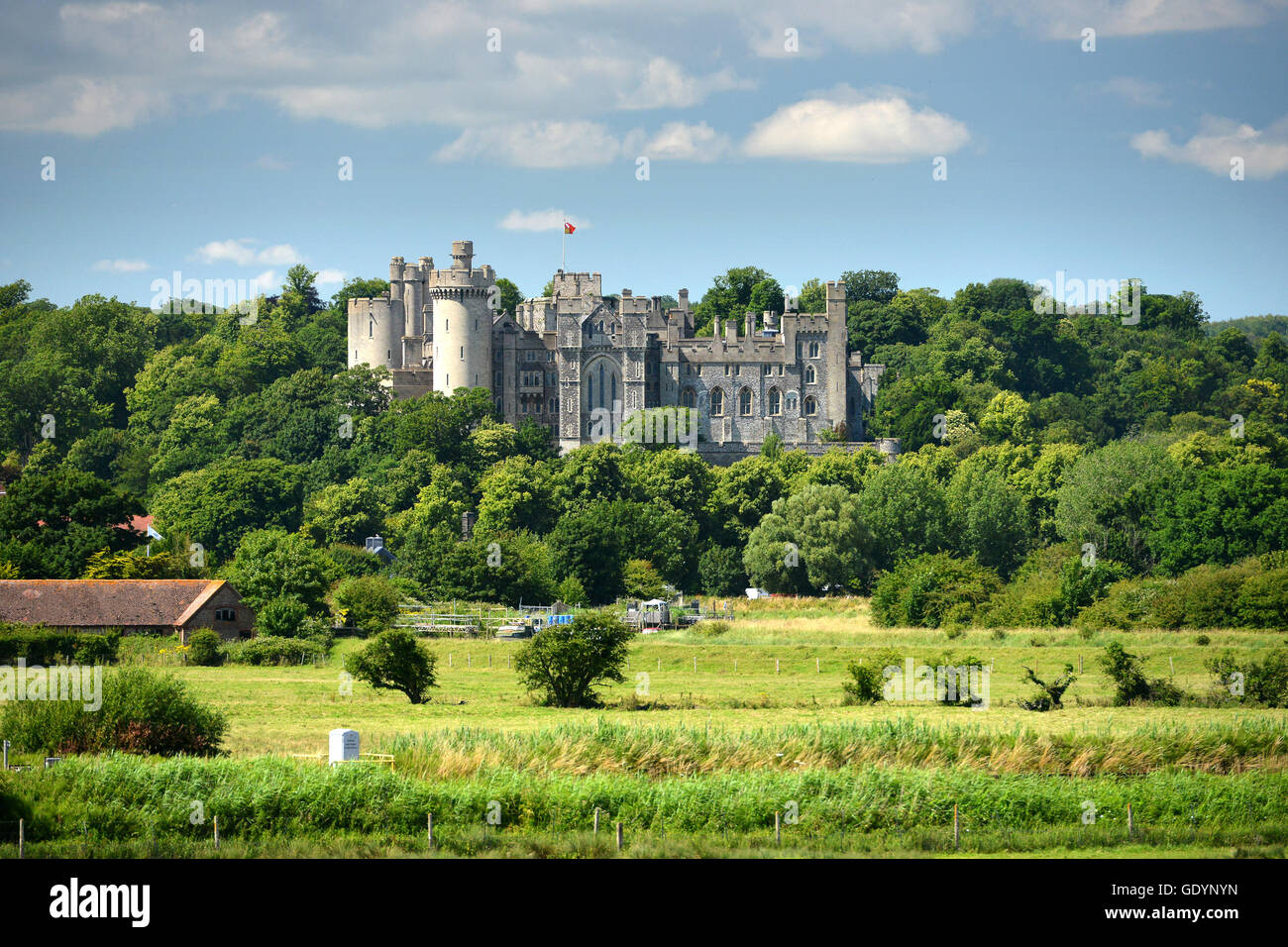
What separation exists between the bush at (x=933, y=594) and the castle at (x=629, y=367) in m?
32.5

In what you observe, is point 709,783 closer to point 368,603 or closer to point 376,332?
point 368,603

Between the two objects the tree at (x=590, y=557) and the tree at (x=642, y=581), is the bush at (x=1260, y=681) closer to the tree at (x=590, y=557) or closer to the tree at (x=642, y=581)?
the tree at (x=642, y=581)

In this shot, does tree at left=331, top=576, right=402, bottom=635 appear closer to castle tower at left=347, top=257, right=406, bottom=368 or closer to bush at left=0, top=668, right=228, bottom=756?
bush at left=0, top=668, right=228, bottom=756

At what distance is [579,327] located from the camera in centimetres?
10462

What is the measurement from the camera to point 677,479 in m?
92.9

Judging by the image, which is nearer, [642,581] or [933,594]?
[933,594]

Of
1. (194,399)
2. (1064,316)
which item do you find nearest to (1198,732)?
(194,399)

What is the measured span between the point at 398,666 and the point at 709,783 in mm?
17145

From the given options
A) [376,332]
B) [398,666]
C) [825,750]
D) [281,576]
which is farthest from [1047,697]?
[376,332]

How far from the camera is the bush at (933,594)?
68750 mm

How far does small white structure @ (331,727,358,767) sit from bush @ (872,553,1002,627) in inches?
1433

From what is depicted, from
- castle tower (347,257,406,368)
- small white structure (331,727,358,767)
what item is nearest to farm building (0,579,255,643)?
small white structure (331,727,358,767)
